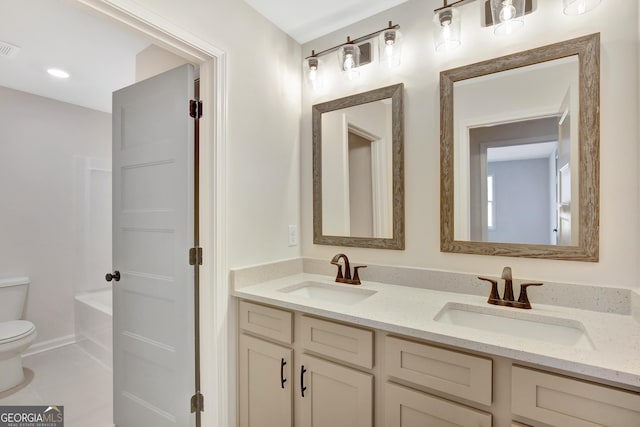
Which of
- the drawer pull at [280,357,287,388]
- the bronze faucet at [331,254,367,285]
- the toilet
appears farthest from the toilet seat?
the bronze faucet at [331,254,367,285]

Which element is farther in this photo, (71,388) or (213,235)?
(71,388)

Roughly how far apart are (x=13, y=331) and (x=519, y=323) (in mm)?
3308

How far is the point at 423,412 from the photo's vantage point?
1.05 metres

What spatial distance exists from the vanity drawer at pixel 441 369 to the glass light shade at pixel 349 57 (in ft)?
4.80

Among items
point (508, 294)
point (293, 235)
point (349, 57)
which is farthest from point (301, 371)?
point (349, 57)

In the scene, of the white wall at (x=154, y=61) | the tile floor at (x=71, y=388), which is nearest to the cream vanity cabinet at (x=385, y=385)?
the tile floor at (x=71, y=388)

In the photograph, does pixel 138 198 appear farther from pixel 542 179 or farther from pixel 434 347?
pixel 542 179

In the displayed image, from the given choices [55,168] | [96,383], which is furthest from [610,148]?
[55,168]

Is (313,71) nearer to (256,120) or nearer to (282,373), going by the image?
(256,120)

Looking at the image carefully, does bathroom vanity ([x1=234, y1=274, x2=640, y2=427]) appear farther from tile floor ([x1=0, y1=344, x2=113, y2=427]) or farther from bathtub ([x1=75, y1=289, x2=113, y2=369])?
bathtub ([x1=75, y1=289, x2=113, y2=369])

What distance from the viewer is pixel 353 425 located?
1203 millimetres

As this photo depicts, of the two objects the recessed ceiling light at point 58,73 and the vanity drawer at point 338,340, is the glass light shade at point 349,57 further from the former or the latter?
the recessed ceiling light at point 58,73

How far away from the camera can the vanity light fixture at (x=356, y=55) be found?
1.62 meters

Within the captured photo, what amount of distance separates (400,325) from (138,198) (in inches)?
60.8
